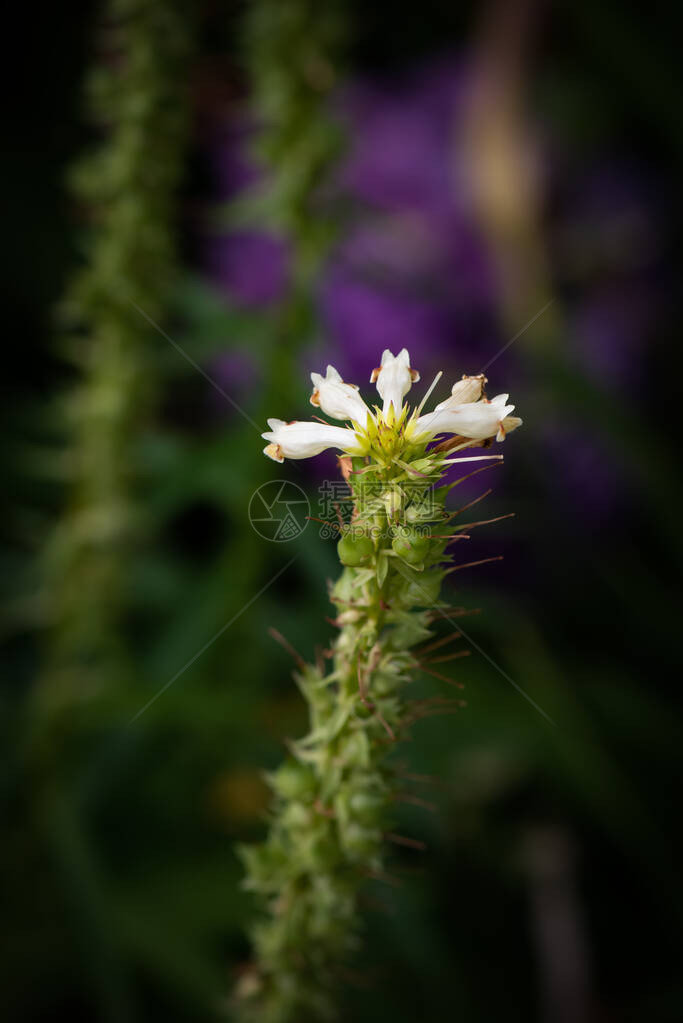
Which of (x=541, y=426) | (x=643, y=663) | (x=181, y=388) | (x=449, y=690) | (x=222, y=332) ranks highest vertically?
(x=181, y=388)

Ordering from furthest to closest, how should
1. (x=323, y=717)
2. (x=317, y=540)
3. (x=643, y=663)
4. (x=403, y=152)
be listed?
(x=403, y=152) < (x=643, y=663) < (x=317, y=540) < (x=323, y=717)

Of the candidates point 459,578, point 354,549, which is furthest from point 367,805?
point 459,578

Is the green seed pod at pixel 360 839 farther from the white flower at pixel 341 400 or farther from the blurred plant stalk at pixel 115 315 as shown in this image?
the blurred plant stalk at pixel 115 315

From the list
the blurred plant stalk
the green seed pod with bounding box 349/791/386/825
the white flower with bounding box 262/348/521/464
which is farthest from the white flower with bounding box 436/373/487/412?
the blurred plant stalk

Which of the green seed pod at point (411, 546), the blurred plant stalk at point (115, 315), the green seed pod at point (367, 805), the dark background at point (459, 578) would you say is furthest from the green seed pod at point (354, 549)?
the blurred plant stalk at point (115, 315)

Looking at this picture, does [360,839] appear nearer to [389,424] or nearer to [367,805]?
[367,805]

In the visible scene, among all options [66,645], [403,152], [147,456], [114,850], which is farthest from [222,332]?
[403,152]

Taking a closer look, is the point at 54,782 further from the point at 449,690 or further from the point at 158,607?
the point at 449,690
